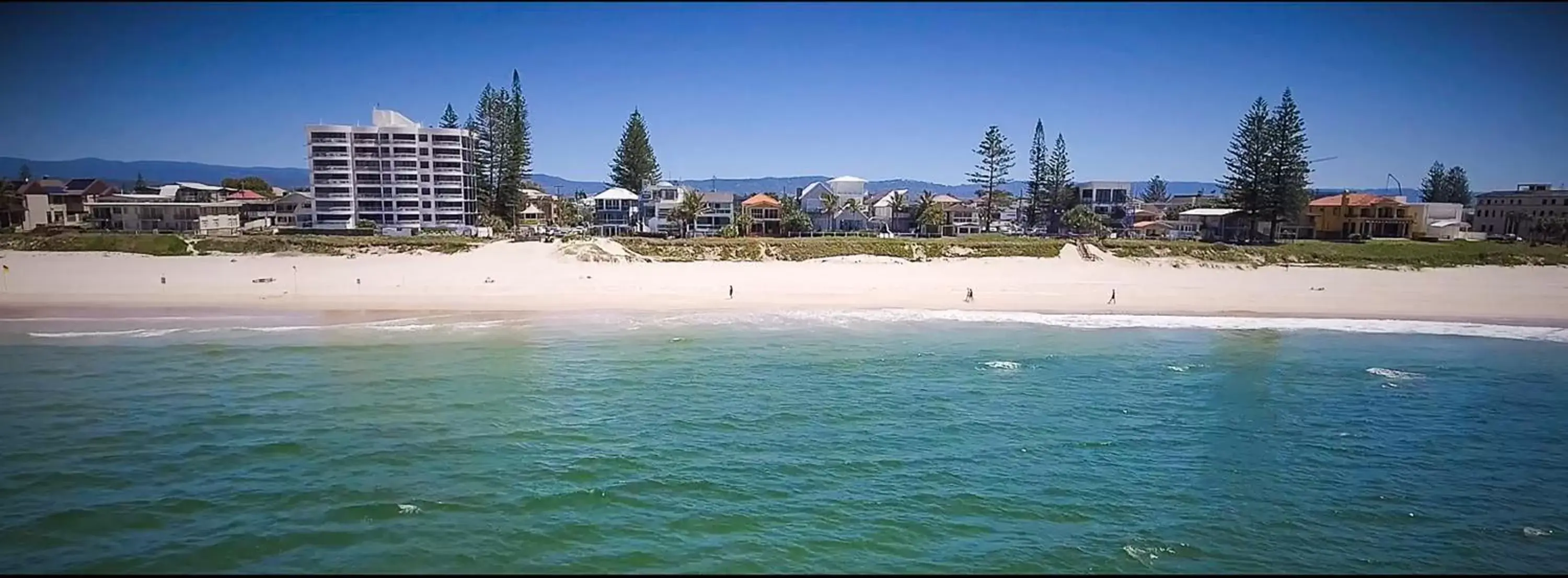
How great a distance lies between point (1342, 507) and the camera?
459 inches

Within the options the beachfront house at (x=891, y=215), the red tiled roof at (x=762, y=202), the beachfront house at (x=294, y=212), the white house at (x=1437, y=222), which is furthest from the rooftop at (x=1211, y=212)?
the beachfront house at (x=294, y=212)

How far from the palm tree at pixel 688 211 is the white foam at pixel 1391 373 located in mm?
38582

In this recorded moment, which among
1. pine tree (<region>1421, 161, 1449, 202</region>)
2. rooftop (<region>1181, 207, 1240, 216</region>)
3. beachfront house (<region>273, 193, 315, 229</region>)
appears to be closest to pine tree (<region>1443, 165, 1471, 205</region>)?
pine tree (<region>1421, 161, 1449, 202</region>)

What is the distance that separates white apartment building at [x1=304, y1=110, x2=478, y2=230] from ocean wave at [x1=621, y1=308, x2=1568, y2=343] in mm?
35665

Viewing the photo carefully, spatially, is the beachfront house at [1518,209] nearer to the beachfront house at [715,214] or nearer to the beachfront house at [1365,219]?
the beachfront house at [1365,219]

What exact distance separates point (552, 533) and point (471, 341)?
14.3 m

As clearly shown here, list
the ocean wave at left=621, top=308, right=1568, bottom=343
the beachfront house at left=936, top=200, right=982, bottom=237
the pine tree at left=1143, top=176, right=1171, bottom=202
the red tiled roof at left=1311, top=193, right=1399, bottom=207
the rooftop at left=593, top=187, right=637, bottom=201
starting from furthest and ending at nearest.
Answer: the pine tree at left=1143, top=176, right=1171, bottom=202
the beachfront house at left=936, top=200, right=982, bottom=237
the rooftop at left=593, top=187, right=637, bottom=201
the red tiled roof at left=1311, top=193, right=1399, bottom=207
the ocean wave at left=621, top=308, right=1568, bottom=343

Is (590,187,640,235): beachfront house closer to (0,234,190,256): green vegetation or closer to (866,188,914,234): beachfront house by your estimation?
(866,188,914,234): beachfront house

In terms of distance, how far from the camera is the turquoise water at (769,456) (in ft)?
33.0

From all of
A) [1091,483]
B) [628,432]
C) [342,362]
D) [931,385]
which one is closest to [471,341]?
[342,362]

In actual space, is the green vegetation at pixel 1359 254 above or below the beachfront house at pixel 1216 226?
below

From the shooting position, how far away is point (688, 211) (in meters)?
53.9

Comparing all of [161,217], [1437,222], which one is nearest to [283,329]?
[161,217]

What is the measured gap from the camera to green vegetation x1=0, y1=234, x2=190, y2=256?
3844 cm
